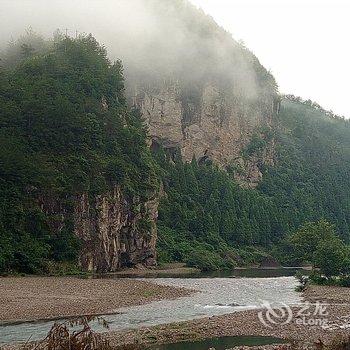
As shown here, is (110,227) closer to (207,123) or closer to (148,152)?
(148,152)

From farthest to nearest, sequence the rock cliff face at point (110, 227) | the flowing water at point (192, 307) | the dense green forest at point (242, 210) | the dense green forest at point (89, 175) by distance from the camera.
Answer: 1. the dense green forest at point (242, 210)
2. the rock cliff face at point (110, 227)
3. the dense green forest at point (89, 175)
4. the flowing water at point (192, 307)

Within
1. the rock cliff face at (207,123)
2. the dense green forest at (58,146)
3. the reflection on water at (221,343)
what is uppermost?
the rock cliff face at (207,123)

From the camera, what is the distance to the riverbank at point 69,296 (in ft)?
114

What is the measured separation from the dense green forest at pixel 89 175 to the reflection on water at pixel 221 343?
1461 inches

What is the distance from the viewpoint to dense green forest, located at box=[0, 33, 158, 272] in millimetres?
65938

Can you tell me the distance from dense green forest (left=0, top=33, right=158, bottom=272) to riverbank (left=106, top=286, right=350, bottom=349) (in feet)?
112

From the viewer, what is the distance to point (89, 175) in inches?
2953

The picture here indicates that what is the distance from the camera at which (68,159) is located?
243 feet

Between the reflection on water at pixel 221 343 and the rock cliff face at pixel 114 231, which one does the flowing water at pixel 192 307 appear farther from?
the rock cliff face at pixel 114 231

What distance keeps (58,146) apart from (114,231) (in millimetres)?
14008

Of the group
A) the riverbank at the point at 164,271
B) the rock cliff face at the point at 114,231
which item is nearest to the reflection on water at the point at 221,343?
the riverbank at the point at 164,271

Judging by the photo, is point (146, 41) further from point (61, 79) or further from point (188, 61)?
point (61, 79)

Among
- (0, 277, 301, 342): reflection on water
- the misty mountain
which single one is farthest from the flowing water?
the misty mountain

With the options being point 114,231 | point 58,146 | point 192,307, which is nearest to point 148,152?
point 114,231
